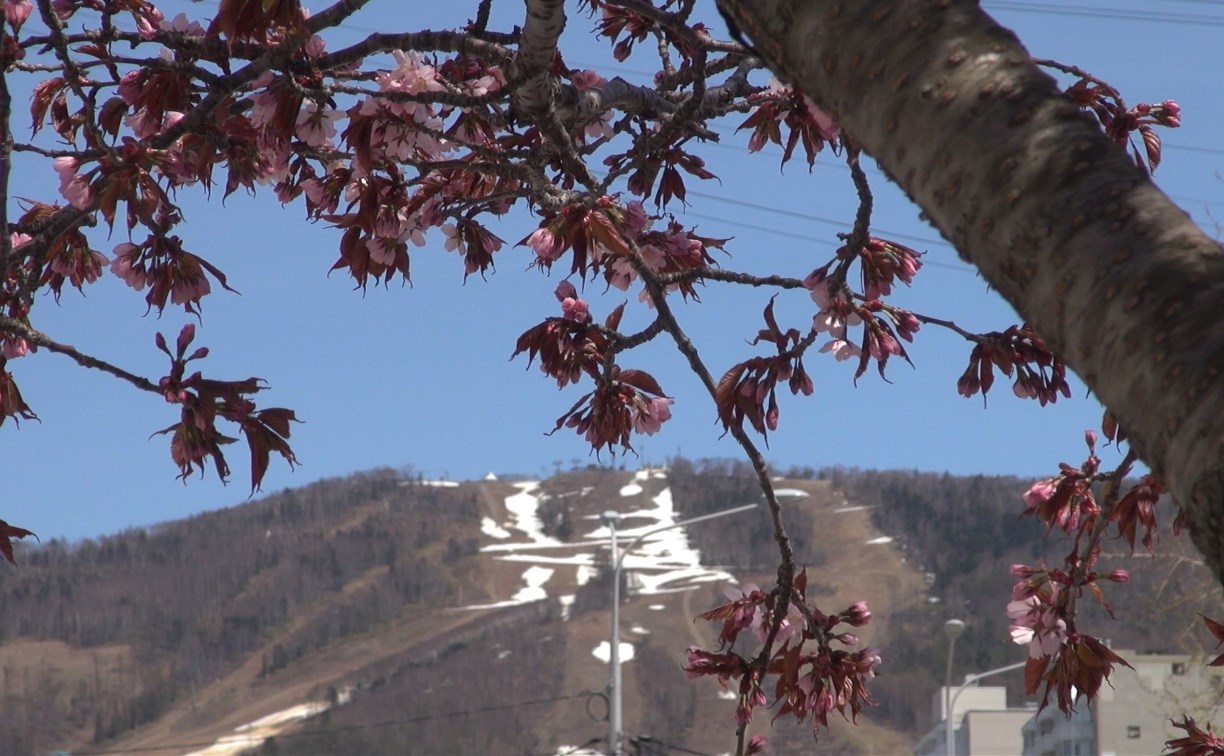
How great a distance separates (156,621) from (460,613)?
94.7 feet

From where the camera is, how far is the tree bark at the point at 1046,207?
1.08 meters

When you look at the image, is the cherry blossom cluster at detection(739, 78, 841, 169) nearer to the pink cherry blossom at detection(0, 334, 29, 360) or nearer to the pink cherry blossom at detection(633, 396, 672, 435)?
the pink cherry blossom at detection(633, 396, 672, 435)

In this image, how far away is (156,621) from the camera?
132375 millimetres

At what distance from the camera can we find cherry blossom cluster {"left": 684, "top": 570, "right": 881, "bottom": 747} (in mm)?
2869

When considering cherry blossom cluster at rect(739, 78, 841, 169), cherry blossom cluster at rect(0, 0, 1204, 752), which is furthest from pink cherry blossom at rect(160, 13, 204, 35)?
cherry blossom cluster at rect(739, 78, 841, 169)

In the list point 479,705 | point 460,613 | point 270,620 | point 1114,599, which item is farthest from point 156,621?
point 1114,599

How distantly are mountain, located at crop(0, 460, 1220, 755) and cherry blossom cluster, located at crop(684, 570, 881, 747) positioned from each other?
81.2 m

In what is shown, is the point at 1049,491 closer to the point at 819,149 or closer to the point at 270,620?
the point at 819,149

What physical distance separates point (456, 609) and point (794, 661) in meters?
137

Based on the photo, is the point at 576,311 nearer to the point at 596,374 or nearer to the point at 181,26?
the point at 596,374

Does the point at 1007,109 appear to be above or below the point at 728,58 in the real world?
below

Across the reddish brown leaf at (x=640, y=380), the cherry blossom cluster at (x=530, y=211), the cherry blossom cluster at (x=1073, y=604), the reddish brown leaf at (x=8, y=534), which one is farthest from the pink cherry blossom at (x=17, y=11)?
the cherry blossom cluster at (x=1073, y=604)

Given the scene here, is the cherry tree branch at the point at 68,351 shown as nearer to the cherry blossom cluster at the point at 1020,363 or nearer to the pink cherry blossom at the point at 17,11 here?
the pink cherry blossom at the point at 17,11

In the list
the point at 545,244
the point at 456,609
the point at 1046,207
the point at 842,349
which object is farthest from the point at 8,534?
the point at 456,609
